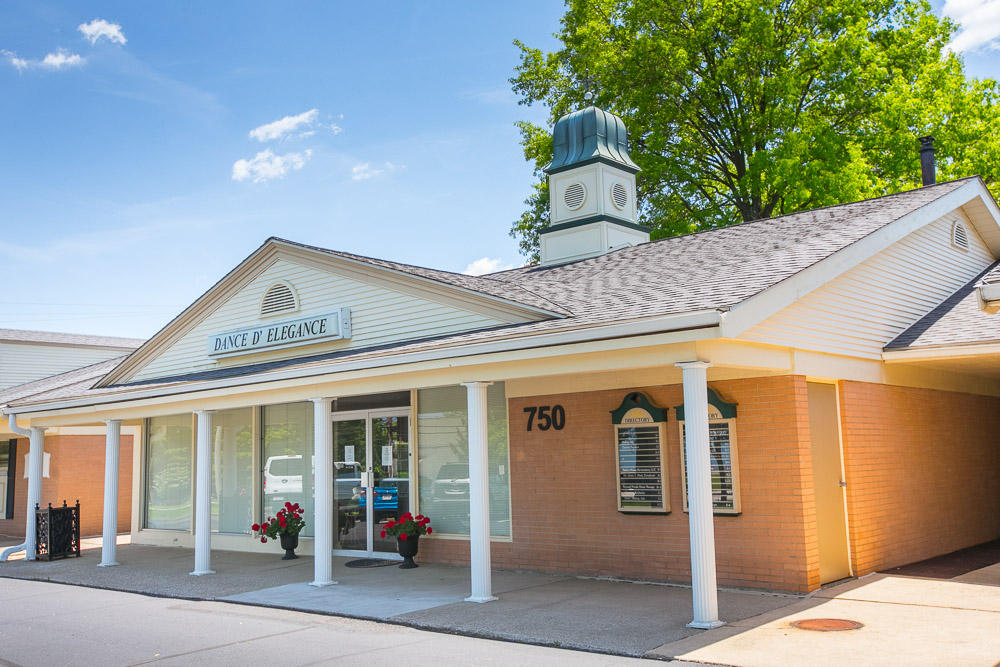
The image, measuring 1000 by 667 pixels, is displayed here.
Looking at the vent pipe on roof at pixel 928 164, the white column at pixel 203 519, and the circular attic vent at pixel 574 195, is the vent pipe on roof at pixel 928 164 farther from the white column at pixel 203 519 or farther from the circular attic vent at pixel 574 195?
the white column at pixel 203 519

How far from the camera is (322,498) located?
11195 mm

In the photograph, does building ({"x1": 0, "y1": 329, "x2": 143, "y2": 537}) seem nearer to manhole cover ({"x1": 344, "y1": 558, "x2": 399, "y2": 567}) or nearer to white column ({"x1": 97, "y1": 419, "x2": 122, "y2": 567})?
white column ({"x1": 97, "y1": 419, "x2": 122, "y2": 567})

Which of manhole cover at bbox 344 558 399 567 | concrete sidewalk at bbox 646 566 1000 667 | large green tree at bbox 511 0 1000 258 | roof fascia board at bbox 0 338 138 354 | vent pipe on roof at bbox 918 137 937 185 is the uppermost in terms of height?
large green tree at bbox 511 0 1000 258

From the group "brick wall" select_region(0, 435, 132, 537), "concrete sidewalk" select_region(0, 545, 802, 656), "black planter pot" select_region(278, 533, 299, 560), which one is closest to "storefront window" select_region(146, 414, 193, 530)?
"concrete sidewalk" select_region(0, 545, 802, 656)

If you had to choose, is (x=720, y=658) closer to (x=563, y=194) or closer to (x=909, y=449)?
(x=909, y=449)

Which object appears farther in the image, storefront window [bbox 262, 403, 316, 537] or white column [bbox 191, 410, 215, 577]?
storefront window [bbox 262, 403, 316, 537]

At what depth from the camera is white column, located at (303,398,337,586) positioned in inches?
435

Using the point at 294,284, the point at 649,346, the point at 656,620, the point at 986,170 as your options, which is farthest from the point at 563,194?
the point at 986,170

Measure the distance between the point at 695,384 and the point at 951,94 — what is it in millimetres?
19780

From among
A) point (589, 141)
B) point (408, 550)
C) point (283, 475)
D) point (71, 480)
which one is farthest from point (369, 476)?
point (71, 480)

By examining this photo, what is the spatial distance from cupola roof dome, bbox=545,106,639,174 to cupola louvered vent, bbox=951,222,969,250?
18.9ft

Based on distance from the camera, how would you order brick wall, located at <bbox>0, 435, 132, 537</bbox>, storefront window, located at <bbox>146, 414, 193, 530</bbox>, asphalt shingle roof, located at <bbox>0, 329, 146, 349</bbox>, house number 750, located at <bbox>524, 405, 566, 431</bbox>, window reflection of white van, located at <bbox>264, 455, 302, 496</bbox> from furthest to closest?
asphalt shingle roof, located at <bbox>0, 329, 146, 349</bbox> → brick wall, located at <bbox>0, 435, 132, 537</bbox> → storefront window, located at <bbox>146, 414, 193, 530</bbox> → window reflection of white van, located at <bbox>264, 455, 302, 496</bbox> → house number 750, located at <bbox>524, 405, 566, 431</bbox>

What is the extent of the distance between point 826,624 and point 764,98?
66.0 ft

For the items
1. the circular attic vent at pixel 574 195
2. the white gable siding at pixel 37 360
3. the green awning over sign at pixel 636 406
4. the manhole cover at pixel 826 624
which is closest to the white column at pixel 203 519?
the green awning over sign at pixel 636 406
